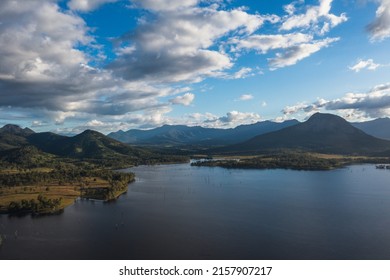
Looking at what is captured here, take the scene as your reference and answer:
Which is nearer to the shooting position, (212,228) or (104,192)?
(212,228)

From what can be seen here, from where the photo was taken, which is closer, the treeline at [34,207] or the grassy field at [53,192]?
the treeline at [34,207]

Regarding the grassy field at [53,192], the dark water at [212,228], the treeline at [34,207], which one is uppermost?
the grassy field at [53,192]

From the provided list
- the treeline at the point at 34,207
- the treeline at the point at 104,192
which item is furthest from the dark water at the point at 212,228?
the treeline at the point at 104,192

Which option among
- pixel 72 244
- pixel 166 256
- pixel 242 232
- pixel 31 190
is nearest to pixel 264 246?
pixel 242 232

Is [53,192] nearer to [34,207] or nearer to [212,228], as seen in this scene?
[34,207]

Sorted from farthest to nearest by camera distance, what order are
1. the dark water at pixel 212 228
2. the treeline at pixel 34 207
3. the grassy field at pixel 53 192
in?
the grassy field at pixel 53 192, the treeline at pixel 34 207, the dark water at pixel 212 228

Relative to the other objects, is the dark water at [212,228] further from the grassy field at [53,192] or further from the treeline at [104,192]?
the grassy field at [53,192]

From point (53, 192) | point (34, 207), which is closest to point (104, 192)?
point (53, 192)

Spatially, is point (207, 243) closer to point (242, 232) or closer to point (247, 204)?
point (242, 232)

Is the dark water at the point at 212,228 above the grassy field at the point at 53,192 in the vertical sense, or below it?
below
